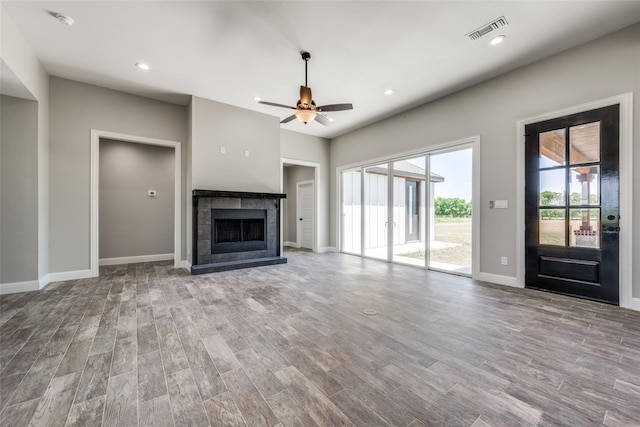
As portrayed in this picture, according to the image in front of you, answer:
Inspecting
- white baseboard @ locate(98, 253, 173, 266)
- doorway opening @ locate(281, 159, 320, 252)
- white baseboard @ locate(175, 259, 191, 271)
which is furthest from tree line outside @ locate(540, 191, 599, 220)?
white baseboard @ locate(98, 253, 173, 266)

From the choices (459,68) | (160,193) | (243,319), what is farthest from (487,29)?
(160,193)

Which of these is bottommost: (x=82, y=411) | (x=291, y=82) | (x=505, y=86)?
(x=82, y=411)

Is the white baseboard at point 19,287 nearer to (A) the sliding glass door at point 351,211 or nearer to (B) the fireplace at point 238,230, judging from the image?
(B) the fireplace at point 238,230

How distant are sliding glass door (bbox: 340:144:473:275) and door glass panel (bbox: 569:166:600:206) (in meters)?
1.28

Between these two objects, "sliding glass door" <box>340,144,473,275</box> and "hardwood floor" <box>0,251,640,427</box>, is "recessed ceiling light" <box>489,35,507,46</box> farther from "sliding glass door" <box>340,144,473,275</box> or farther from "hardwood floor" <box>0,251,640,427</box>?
"hardwood floor" <box>0,251,640,427</box>

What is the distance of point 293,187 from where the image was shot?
841 cm

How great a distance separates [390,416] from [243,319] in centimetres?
176

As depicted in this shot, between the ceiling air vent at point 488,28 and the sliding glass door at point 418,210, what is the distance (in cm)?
184

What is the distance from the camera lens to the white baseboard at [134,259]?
540 cm

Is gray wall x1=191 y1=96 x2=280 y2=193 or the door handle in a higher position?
gray wall x1=191 y1=96 x2=280 y2=193

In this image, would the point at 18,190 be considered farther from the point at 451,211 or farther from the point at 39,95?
the point at 451,211

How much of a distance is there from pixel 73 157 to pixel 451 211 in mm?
6717

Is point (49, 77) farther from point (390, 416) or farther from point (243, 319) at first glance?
point (390, 416)

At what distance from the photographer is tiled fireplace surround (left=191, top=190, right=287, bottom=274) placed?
477cm
